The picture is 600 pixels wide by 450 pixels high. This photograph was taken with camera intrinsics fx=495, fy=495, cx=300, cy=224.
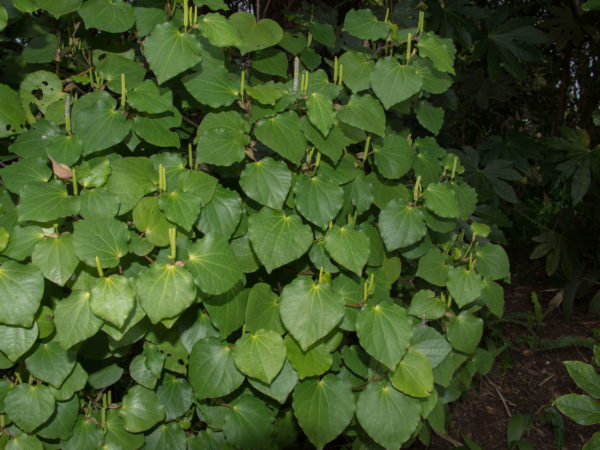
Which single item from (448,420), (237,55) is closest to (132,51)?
(237,55)

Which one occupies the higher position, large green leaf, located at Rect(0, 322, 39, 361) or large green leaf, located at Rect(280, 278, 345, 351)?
large green leaf, located at Rect(280, 278, 345, 351)

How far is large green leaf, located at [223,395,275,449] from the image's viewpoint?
4.87ft

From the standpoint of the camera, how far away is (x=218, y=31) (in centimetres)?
127

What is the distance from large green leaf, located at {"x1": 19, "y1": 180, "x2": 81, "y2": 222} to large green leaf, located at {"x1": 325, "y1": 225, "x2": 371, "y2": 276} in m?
0.66

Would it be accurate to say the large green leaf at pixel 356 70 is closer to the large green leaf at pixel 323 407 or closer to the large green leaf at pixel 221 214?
the large green leaf at pixel 221 214

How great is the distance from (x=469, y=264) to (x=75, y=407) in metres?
1.30

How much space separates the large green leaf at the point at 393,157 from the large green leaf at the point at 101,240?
0.76 meters

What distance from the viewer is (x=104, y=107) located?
1329 mm

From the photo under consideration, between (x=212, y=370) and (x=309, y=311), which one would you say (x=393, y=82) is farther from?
(x=212, y=370)

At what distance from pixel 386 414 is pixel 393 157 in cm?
76

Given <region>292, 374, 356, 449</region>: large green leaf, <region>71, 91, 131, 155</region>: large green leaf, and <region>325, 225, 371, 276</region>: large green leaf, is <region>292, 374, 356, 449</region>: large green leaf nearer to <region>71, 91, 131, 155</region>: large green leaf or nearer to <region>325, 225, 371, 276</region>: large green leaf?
<region>325, 225, 371, 276</region>: large green leaf

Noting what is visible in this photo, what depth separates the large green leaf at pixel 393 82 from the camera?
137 cm

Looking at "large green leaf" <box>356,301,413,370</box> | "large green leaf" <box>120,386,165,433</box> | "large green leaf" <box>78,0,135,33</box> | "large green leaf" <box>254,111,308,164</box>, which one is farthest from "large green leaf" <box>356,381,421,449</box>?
"large green leaf" <box>78,0,135,33</box>

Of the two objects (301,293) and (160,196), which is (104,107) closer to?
(160,196)
